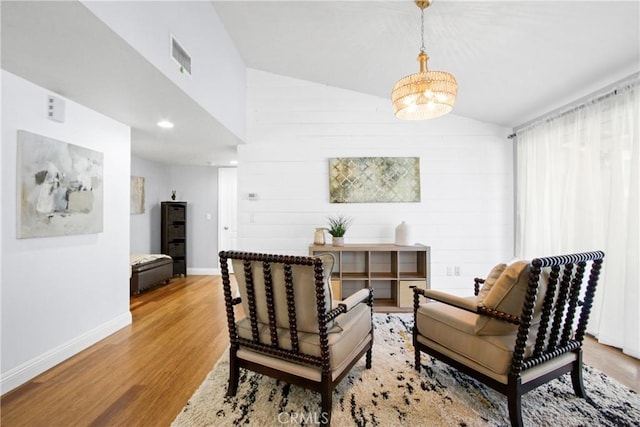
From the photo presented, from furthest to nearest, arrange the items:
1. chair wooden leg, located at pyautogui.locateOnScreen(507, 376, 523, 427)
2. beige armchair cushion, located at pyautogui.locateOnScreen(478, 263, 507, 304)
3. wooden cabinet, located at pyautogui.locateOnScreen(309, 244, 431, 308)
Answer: wooden cabinet, located at pyautogui.locateOnScreen(309, 244, 431, 308), beige armchair cushion, located at pyautogui.locateOnScreen(478, 263, 507, 304), chair wooden leg, located at pyautogui.locateOnScreen(507, 376, 523, 427)

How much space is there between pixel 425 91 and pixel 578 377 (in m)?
2.09

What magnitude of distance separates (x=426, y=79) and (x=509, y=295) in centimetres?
147

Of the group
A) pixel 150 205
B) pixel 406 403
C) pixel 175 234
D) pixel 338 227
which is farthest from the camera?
pixel 175 234

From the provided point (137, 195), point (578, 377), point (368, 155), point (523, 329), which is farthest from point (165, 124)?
point (578, 377)

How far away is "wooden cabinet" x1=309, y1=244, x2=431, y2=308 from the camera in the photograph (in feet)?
11.4

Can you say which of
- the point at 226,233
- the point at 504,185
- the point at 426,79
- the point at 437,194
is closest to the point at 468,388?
the point at 426,79

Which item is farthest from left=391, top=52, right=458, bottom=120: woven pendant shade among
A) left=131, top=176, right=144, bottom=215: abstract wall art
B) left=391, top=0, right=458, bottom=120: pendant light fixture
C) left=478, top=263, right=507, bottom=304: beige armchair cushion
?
left=131, top=176, right=144, bottom=215: abstract wall art

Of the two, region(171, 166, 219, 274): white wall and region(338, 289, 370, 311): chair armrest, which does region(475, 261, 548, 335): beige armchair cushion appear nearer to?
region(338, 289, 370, 311): chair armrest

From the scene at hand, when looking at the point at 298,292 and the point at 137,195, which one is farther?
the point at 137,195

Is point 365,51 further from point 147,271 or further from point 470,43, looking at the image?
point 147,271

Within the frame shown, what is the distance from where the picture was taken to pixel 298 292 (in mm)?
1554

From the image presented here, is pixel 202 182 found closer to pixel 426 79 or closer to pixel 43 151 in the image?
pixel 43 151

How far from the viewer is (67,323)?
7.82 feet

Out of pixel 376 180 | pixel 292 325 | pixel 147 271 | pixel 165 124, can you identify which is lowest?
pixel 147 271
